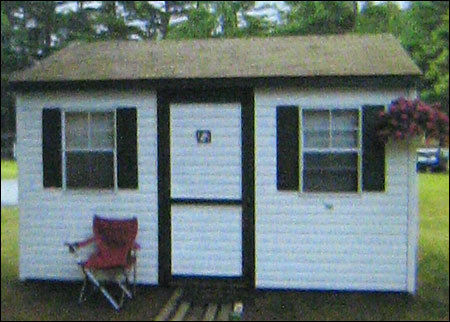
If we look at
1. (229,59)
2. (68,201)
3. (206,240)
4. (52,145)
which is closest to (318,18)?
(229,59)

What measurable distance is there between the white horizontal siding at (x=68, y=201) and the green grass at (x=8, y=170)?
14.9 meters

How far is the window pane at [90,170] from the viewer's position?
22.6 ft

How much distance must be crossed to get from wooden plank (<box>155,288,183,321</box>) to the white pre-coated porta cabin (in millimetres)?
360

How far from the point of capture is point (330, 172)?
6.59m

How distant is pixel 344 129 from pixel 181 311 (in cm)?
288

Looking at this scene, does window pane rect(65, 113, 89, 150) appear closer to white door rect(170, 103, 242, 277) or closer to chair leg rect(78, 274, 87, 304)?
white door rect(170, 103, 242, 277)

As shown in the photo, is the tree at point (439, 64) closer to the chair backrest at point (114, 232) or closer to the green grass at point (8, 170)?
the chair backrest at point (114, 232)

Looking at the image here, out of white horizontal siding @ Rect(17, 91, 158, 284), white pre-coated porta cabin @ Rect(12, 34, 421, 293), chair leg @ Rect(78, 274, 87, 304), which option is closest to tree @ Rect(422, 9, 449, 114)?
white pre-coated porta cabin @ Rect(12, 34, 421, 293)

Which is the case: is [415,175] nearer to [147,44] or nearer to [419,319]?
[419,319]

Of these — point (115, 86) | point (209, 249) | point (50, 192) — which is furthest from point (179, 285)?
point (115, 86)

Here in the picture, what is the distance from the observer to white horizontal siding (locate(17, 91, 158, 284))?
6816 millimetres

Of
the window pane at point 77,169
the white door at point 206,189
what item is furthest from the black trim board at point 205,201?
the window pane at point 77,169

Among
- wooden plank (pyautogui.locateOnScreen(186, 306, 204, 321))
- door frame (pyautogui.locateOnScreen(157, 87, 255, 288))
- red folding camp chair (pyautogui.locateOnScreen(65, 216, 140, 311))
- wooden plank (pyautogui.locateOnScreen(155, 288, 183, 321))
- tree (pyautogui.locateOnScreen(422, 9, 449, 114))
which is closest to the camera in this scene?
wooden plank (pyautogui.locateOnScreen(155, 288, 183, 321))

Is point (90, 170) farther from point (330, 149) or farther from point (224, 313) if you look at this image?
point (330, 149)
